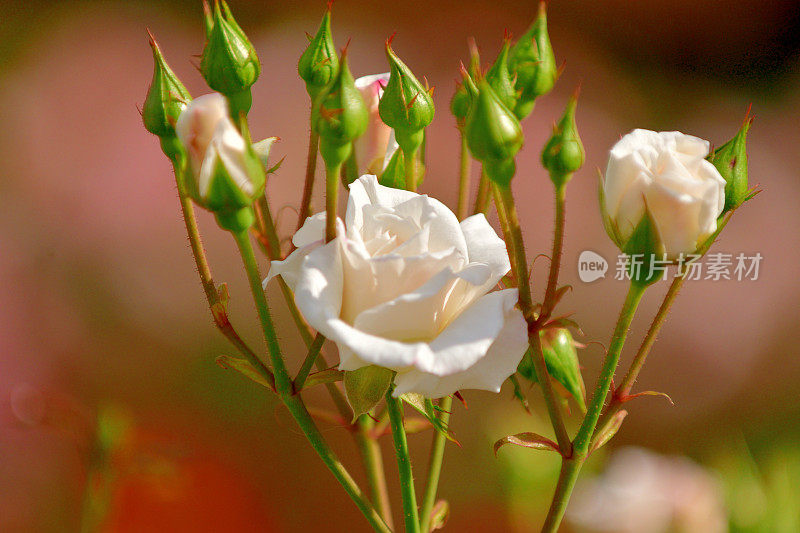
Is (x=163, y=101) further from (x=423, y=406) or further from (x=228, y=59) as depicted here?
(x=423, y=406)

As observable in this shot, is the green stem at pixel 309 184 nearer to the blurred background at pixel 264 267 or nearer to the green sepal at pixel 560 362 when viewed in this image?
the green sepal at pixel 560 362

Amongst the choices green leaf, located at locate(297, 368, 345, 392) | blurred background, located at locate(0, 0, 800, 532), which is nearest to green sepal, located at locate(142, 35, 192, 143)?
green leaf, located at locate(297, 368, 345, 392)

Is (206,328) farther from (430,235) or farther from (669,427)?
(430,235)

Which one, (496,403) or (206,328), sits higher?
(206,328)

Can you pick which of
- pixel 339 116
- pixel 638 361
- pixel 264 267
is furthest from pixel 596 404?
pixel 264 267

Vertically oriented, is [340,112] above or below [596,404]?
above

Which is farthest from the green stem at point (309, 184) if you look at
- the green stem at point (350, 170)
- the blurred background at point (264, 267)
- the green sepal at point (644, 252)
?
the blurred background at point (264, 267)

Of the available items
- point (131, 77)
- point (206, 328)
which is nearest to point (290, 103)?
point (131, 77)

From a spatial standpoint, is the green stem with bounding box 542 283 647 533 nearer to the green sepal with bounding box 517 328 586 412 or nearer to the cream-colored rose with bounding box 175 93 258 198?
the green sepal with bounding box 517 328 586 412
